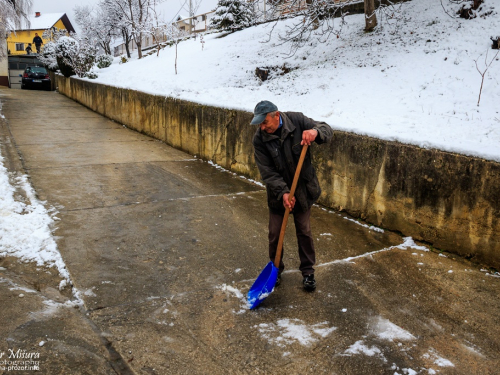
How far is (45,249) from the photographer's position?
418cm

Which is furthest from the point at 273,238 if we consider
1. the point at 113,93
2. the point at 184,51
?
the point at 184,51

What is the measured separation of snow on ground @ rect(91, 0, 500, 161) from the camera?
5211mm

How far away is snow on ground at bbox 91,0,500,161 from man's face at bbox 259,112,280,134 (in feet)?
6.41

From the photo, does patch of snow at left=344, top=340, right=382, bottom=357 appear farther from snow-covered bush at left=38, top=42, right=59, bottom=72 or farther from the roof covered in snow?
the roof covered in snow

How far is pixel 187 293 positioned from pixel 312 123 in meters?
1.76

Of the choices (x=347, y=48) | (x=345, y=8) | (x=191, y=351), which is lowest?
(x=191, y=351)

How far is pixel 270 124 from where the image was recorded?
3.44m

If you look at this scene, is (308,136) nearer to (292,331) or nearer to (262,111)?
(262,111)

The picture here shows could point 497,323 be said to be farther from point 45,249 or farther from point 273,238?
point 45,249

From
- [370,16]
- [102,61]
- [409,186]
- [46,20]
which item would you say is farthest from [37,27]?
[409,186]

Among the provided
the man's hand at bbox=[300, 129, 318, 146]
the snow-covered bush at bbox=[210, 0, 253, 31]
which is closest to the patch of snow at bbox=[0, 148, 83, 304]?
the man's hand at bbox=[300, 129, 318, 146]

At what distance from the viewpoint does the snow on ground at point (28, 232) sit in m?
4.00

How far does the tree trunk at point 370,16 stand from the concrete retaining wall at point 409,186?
4824mm

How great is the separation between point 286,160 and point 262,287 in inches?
41.3
